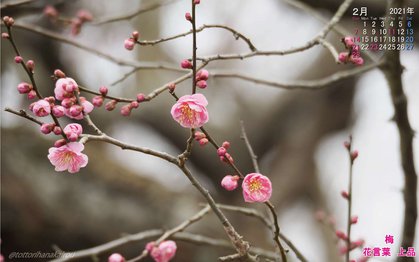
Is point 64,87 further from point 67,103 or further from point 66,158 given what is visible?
point 66,158

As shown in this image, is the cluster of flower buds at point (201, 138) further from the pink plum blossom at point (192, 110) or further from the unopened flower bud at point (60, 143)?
the unopened flower bud at point (60, 143)

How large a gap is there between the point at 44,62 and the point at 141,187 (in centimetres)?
122

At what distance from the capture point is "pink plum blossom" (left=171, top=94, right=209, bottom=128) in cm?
82

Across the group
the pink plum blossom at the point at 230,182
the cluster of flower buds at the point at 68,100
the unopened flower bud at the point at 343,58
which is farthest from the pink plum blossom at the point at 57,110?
the unopened flower bud at the point at 343,58

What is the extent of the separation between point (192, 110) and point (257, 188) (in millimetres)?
183

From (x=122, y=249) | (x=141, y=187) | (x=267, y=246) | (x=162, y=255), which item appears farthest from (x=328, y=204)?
(x=162, y=255)

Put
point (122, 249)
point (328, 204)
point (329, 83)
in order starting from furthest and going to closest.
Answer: point (328, 204)
point (122, 249)
point (329, 83)

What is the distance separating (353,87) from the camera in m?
3.76

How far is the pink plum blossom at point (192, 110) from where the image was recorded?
819 mm

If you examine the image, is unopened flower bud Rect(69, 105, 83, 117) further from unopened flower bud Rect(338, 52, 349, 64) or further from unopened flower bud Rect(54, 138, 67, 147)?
unopened flower bud Rect(338, 52, 349, 64)

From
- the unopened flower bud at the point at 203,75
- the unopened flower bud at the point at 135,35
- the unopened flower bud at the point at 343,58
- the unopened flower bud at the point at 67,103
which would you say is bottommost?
the unopened flower bud at the point at 67,103

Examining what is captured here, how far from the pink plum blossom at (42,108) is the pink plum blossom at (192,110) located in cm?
21

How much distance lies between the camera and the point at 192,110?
32.8 inches

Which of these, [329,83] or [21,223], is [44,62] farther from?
[329,83]
